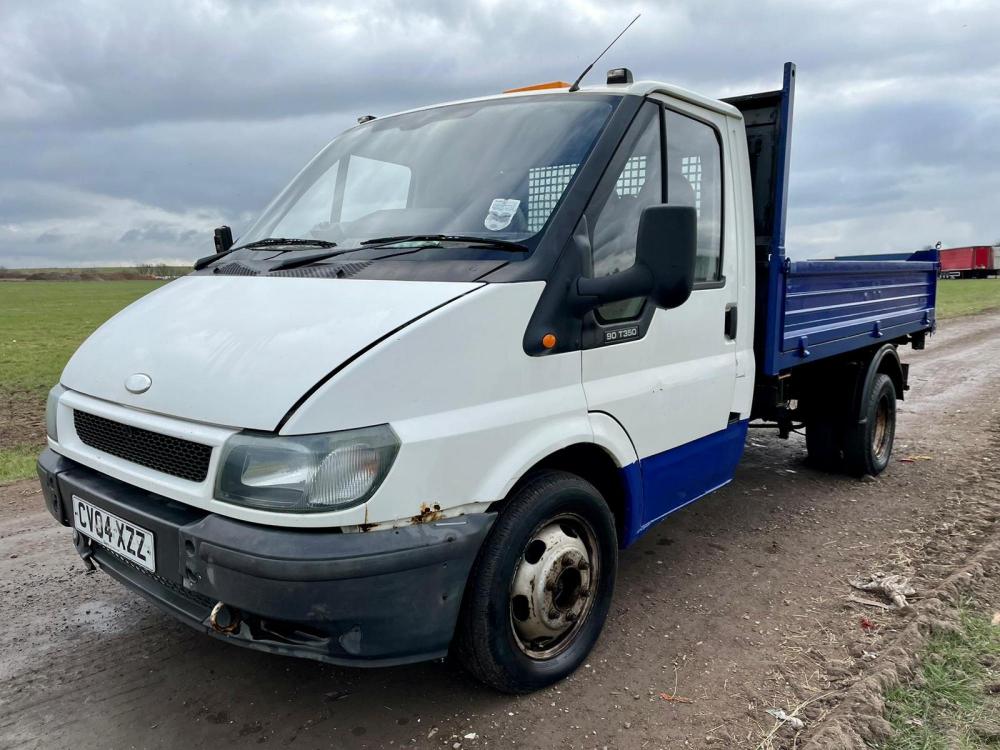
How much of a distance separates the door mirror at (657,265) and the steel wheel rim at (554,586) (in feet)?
2.83

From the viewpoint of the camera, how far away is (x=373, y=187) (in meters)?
3.52

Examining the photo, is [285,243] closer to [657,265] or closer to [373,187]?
[373,187]

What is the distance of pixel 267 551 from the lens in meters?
2.26

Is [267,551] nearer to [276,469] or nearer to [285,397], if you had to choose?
[276,469]

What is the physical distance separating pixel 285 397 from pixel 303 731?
1321 millimetres

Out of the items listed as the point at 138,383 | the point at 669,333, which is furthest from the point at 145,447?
the point at 669,333

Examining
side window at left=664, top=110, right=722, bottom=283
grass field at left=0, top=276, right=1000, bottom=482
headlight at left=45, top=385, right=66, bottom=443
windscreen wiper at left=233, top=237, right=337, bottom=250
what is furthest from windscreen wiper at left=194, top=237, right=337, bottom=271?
side window at left=664, top=110, right=722, bottom=283

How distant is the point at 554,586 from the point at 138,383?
170 cm

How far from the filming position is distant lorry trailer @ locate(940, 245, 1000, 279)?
179 ft

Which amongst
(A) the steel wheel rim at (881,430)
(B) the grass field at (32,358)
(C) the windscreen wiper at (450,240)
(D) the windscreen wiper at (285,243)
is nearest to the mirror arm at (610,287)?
(C) the windscreen wiper at (450,240)

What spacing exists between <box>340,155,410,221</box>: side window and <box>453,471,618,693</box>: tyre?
4.61 ft

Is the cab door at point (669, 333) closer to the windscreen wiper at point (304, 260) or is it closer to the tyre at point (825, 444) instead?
the windscreen wiper at point (304, 260)

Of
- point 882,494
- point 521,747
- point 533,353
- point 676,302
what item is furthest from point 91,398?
point 882,494

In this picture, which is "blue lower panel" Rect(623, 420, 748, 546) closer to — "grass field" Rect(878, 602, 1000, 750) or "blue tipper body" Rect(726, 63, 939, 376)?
"blue tipper body" Rect(726, 63, 939, 376)
